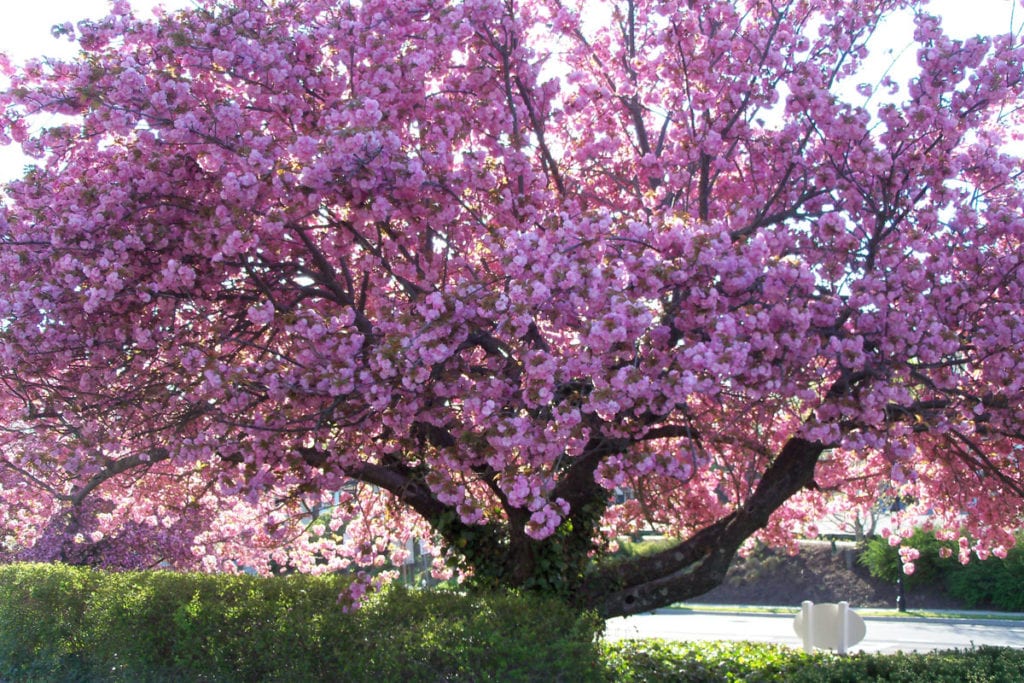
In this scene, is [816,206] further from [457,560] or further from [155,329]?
[155,329]

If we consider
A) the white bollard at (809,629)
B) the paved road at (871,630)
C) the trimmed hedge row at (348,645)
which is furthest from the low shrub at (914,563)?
the trimmed hedge row at (348,645)

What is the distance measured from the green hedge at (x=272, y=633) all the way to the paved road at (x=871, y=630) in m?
8.44

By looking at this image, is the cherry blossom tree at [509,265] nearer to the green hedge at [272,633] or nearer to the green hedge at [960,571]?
the green hedge at [272,633]

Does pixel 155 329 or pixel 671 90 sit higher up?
pixel 671 90

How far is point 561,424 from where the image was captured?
578 cm

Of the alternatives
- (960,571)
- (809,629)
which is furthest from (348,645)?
(960,571)

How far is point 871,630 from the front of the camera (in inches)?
774

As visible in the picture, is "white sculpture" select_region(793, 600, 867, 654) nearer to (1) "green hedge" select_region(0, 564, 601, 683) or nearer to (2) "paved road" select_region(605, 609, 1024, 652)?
(1) "green hedge" select_region(0, 564, 601, 683)

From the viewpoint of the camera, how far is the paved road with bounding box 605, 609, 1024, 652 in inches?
670

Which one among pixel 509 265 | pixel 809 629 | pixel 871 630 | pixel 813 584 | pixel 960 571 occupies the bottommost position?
pixel 871 630

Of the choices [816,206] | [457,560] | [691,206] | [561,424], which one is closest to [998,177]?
[816,206]

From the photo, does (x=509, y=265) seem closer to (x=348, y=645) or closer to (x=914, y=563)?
(x=348, y=645)

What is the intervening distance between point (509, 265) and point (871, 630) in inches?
664

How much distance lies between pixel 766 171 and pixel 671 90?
43.9 inches
